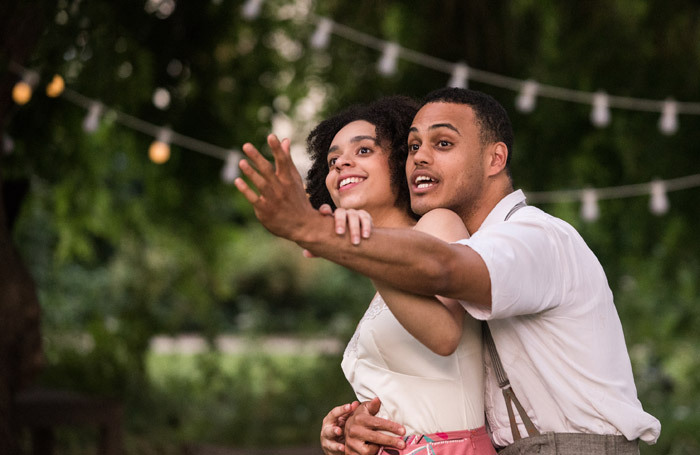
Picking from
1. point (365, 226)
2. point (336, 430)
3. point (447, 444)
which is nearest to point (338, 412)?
point (336, 430)

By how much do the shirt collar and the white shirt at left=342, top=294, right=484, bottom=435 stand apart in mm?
214

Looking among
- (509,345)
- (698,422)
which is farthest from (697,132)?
(509,345)

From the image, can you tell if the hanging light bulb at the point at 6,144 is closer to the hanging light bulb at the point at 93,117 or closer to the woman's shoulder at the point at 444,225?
the hanging light bulb at the point at 93,117

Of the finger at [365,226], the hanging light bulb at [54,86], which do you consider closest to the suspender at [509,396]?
the finger at [365,226]

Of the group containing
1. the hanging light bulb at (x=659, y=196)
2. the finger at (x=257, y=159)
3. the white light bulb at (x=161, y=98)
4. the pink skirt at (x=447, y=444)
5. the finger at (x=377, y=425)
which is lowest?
the pink skirt at (x=447, y=444)

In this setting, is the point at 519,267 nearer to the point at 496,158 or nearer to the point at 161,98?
the point at 496,158

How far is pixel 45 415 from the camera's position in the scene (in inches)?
221

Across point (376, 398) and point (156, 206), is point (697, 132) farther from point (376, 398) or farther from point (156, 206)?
point (376, 398)

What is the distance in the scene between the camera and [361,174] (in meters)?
2.13

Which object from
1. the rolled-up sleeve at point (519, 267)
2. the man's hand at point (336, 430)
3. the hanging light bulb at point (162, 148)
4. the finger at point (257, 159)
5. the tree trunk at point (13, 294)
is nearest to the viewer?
the finger at point (257, 159)

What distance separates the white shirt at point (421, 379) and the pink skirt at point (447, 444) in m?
0.01

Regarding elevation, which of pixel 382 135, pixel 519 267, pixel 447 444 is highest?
pixel 382 135

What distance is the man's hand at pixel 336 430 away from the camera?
208 centimetres

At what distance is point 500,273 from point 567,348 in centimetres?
32
